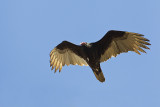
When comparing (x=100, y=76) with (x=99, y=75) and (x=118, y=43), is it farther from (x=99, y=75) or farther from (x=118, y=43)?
(x=118, y=43)

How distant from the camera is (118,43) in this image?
13047 millimetres

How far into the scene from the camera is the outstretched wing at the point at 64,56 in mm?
13430

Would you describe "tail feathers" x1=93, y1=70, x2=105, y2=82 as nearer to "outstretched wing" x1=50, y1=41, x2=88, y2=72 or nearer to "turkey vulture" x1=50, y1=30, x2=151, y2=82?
"turkey vulture" x1=50, y1=30, x2=151, y2=82

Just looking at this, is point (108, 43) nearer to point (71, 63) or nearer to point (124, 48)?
point (124, 48)

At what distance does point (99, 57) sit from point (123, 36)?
1220 mm

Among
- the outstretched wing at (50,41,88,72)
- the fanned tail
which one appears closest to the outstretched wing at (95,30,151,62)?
the fanned tail

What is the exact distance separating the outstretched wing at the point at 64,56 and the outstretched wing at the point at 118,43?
1015mm

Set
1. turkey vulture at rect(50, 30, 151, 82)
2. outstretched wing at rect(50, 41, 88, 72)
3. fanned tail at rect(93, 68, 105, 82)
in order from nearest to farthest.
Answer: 1. turkey vulture at rect(50, 30, 151, 82)
2. fanned tail at rect(93, 68, 105, 82)
3. outstretched wing at rect(50, 41, 88, 72)

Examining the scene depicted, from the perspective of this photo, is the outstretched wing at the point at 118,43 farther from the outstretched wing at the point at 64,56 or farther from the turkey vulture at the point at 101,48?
the outstretched wing at the point at 64,56

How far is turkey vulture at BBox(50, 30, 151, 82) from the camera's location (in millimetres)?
12641

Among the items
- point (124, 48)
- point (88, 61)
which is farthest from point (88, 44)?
point (124, 48)

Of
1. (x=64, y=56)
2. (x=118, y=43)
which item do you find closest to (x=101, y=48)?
(x=118, y=43)

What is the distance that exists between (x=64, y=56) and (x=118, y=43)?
2.26 meters

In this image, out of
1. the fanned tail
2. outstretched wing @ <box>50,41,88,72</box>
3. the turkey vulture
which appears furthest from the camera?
outstretched wing @ <box>50,41,88,72</box>
